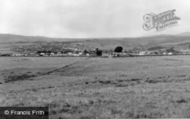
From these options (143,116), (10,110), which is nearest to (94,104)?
(143,116)

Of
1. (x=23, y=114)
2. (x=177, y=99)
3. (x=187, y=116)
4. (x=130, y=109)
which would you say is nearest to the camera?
(x=187, y=116)

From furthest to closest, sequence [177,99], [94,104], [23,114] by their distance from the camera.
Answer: [177,99] → [94,104] → [23,114]

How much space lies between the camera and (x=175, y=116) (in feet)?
40.2

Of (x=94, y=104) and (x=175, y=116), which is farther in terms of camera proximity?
(x=94, y=104)

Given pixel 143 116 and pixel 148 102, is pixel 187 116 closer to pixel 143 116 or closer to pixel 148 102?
pixel 143 116

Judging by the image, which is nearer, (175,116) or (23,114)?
(175,116)

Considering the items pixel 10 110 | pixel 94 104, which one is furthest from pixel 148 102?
pixel 10 110

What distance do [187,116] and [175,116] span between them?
1.96 feet

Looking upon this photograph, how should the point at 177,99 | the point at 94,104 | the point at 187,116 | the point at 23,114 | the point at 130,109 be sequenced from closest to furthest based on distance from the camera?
the point at 187,116
the point at 23,114
the point at 130,109
the point at 94,104
the point at 177,99

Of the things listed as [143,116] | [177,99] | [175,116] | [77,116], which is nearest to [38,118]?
[77,116]

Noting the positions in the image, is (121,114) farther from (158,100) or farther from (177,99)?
(177,99)

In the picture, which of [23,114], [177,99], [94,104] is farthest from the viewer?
[177,99]

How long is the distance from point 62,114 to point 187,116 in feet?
21.4

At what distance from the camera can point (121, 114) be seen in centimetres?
1297
